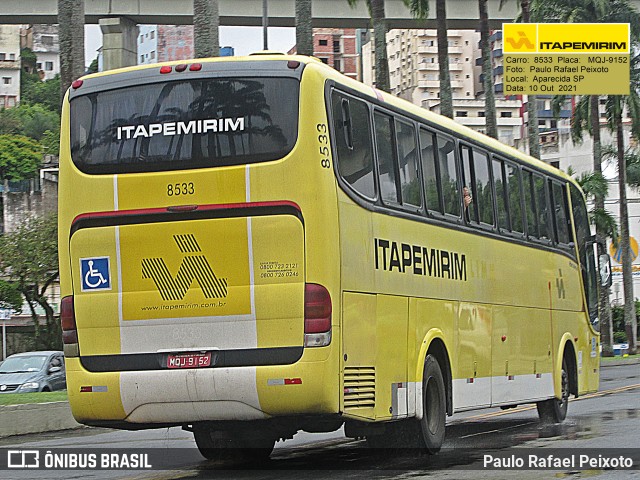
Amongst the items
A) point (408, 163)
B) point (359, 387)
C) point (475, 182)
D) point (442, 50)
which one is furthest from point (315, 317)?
point (442, 50)

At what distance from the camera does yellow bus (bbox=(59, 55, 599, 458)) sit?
11352 mm

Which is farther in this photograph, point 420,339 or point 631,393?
point 631,393

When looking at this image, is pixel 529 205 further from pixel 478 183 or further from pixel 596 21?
pixel 596 21

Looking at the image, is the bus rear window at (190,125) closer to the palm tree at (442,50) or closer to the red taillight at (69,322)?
the red taillight at (69,322)

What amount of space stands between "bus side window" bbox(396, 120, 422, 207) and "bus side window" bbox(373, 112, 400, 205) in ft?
0.72

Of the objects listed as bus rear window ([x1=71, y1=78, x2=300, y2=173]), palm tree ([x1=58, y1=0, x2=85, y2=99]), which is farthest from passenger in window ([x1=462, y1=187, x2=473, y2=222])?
palm tree ([x1=58, y1=0, x2=85, y2=99])

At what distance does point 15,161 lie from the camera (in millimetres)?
122375

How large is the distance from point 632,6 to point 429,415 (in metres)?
45.3

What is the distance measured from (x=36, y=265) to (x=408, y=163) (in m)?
39.9

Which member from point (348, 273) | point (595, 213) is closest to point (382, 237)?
point (348, 273)

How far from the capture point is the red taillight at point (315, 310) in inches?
444

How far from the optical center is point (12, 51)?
A: 630 ft

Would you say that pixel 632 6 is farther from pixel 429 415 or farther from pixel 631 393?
pixel 429 415

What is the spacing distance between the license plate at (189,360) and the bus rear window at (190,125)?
172 centimetres
